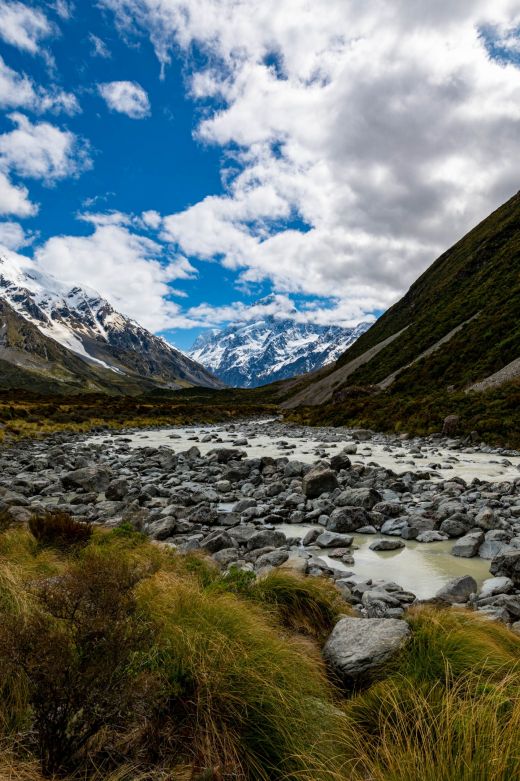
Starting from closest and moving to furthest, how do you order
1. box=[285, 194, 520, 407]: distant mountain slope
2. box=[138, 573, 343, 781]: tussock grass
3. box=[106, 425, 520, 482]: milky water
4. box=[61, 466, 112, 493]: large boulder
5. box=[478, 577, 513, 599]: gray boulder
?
box=[138, 573, 343, 781]: tussock grass
box=[478, 577, 513, 599]: gray boulder
box=[61, 466, 112, 493]: large boulder
box=[106, 425, 520, 482]: milky water
box=[285, 194, 520, 407]: distant mountain slope

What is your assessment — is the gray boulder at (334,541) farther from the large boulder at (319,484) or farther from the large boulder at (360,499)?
the large boulder at (319,484)

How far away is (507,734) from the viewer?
2705 mm

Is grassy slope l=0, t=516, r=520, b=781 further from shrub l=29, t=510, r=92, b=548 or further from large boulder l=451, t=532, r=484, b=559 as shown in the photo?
large boulder l=451, t=532, r=484, b=559

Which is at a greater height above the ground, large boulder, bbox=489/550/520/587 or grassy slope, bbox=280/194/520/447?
grassy slope, bbox=280/194/520/447

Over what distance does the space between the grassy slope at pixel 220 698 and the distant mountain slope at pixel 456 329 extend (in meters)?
34.6

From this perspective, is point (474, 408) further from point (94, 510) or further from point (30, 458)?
point (30, 458)

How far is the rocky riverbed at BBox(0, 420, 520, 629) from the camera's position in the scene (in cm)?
738

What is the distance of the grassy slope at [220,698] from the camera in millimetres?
2770

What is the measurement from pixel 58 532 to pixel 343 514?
682cm

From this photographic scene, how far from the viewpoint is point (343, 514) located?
11258 mm

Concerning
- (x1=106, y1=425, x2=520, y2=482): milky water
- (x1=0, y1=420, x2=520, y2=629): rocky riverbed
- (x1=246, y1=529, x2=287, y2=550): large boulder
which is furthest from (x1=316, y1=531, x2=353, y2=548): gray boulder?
(x1=106, y1=425, x2=520, y2=482): milky water

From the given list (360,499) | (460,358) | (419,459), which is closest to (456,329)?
(460,358)

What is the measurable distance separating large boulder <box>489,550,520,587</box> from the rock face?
380 centimetres

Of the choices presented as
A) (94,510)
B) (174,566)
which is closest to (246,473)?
(94,510)
